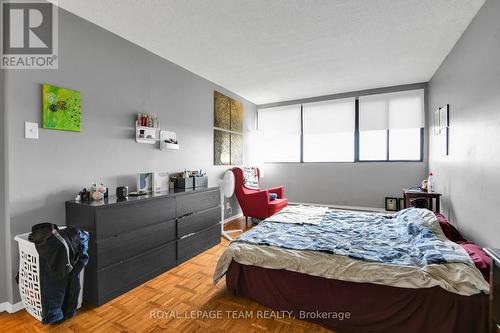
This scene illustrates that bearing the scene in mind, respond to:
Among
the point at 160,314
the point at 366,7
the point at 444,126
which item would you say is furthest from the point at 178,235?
the point at 444,126

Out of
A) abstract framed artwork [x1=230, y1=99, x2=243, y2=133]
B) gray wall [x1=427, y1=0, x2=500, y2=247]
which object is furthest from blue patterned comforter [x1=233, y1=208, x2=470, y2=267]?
abstract framed artwork [x1=230, y1=99, x2=243, y2=133]

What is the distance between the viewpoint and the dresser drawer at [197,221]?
2.84 meters

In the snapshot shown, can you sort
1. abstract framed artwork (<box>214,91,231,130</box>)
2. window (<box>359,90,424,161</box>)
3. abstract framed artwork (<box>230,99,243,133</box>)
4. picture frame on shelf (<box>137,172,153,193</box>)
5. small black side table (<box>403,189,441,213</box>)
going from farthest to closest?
abstract framed artwork (<box>230,99,243,133</box>) < window (<box>359,90,424,161</box>) < abstract framed artwork (<box>214,91,231,130</box>) < small black side table (<box>403,189,441,213</box>) < picture frame on shelf (<box>137,172,153,193</box>)

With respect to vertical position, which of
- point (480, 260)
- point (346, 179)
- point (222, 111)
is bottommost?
point (480, 260)

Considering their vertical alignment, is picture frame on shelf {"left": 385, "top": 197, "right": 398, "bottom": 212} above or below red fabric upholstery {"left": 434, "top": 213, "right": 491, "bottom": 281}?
below

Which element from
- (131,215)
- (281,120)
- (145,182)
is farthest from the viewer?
(281,120)

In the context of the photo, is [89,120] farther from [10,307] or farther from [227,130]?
[227,130]

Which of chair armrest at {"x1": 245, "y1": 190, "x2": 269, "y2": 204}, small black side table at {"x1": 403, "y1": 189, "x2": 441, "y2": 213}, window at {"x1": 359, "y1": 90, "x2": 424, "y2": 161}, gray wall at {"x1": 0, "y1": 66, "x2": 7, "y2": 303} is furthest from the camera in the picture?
window at {"x1": 359, "y1": 90, "x2": 424, "y2": 161}

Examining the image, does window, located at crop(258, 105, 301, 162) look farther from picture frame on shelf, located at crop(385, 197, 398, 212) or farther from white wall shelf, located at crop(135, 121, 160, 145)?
white wall shelf, located at crop(135, 121, 160, 145)

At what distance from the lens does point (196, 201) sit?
3090mm

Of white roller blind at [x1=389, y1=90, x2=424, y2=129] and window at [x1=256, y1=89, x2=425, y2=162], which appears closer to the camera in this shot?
white roller blind at [x1=389, y1=90, x2=424, y2=129]

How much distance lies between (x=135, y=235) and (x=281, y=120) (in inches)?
174

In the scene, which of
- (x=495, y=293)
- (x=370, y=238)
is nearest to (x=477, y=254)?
(x=495, y=293)

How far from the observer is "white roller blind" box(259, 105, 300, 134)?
5645 mm
